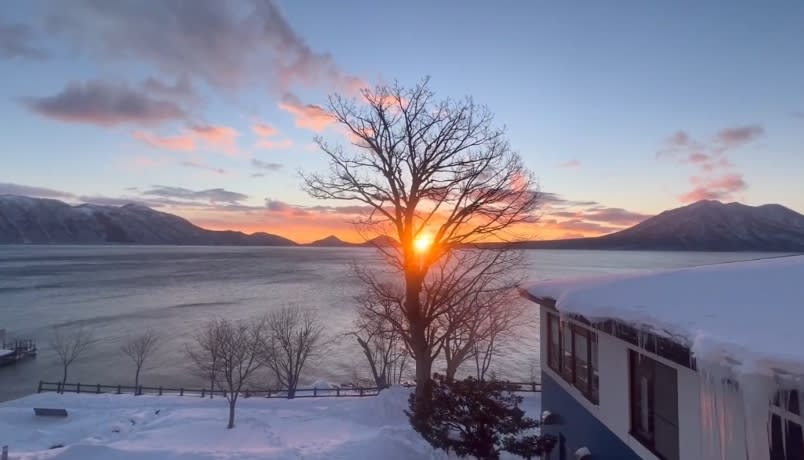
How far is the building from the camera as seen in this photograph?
3600 mm

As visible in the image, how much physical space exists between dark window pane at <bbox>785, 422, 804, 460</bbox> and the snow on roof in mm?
960

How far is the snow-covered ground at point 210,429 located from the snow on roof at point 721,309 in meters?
8.42

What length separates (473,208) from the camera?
15273 mm

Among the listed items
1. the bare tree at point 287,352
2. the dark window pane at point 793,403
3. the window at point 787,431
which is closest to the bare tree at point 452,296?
the window at point 787,431

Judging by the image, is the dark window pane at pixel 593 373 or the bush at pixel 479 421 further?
the bush at pixel 479 421

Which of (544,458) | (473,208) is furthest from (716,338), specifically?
(473,208)

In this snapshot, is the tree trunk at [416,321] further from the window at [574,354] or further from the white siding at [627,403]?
the white siding at [627,403]

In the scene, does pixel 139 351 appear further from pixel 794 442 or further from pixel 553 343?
pixel 794 442

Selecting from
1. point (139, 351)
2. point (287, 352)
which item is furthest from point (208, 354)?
point (287, 352)

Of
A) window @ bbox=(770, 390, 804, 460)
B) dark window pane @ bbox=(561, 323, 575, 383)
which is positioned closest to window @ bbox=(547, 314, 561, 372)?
dark window pane @ bbox=(561, 323, 575, 383)

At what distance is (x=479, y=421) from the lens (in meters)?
9.77

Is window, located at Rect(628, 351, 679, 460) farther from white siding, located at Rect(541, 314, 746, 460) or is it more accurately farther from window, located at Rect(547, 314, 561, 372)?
window, located at Rect(547, 314, 561, 372)

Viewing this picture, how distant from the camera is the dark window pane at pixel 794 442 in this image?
392 cm

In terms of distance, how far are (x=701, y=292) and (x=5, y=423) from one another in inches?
1136
